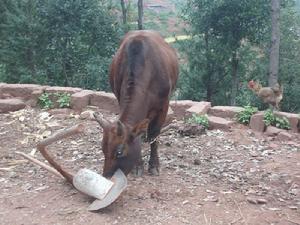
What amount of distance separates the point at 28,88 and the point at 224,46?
31.2 feet

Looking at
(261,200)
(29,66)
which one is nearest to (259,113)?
(261,200)

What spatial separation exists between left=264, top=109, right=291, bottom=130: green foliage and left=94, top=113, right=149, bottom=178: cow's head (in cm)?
318

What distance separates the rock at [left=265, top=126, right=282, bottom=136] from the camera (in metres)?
7.17

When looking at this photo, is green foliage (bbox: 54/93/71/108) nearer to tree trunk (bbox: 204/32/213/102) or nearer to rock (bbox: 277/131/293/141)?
rock (bbox: 277/131/293/141)

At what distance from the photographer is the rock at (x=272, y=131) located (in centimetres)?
717

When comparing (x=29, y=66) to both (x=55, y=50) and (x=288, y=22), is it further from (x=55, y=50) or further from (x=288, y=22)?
(x=288, y=22)

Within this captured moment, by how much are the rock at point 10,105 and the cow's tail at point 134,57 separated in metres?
3.77

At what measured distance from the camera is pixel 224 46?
16859 mm

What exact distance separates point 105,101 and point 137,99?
11.3 ft

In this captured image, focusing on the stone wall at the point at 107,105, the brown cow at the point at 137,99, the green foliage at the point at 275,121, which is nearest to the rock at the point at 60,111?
the stone wall at the point at 107,105

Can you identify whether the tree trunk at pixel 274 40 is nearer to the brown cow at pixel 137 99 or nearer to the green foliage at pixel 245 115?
the green foliage at pixel 245 115

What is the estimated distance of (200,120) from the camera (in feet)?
24.3

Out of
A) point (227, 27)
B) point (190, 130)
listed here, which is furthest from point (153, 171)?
point (227, 27)

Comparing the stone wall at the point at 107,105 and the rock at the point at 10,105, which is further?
the rock at the point at 10,105
